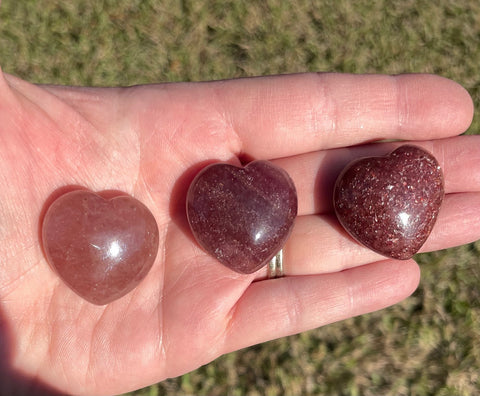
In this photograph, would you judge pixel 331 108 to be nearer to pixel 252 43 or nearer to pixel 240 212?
pixel 240 212

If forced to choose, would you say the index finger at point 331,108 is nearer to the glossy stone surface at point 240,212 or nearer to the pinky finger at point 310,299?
the glossy stone surface at point 240,212

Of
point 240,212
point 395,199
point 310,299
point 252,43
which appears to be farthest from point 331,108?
point 252,43

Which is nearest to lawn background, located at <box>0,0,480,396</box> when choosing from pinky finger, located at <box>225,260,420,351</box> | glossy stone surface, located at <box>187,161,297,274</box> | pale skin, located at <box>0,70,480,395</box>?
pinky finger, located at <box>225,260,420,351</box>

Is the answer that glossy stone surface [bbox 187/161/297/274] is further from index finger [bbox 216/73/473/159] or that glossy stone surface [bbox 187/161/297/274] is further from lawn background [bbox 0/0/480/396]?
lawn background [bbox 0/0/480/396]

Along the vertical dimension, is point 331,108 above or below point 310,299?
above

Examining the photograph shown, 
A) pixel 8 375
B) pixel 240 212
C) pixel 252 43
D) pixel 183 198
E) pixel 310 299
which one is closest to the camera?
pixel 8 375

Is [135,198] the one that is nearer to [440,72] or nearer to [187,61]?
[187,61]
